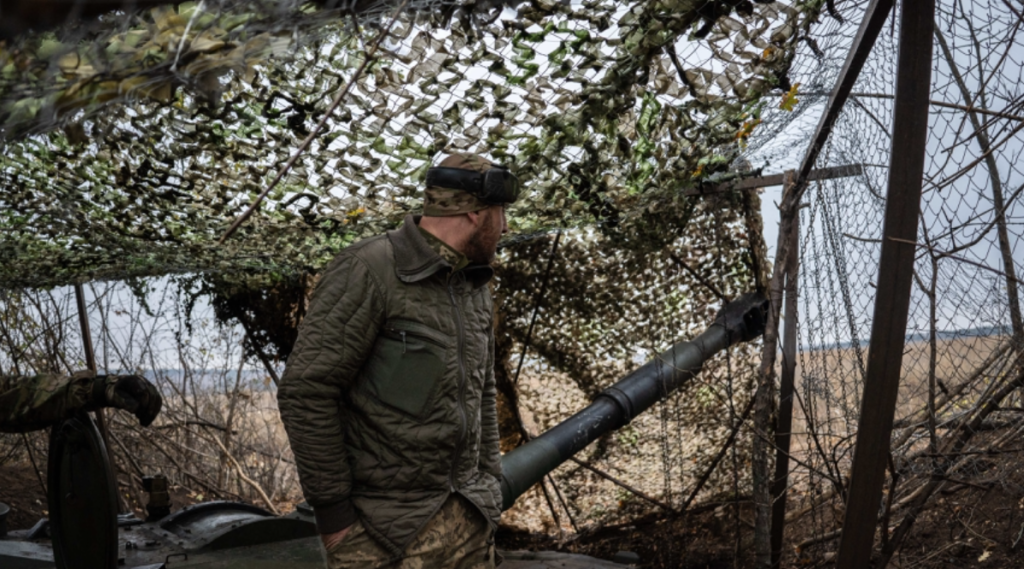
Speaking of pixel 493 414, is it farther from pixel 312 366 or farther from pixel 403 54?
pixel 403 54

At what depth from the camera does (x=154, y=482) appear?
5410 mm

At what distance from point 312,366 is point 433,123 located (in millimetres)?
1284

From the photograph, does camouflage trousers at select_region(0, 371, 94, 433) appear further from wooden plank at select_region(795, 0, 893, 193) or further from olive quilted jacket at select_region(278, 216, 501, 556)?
wooden plank at select_region(795, 0, 893, 193)

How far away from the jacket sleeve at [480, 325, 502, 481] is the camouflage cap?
0.49m

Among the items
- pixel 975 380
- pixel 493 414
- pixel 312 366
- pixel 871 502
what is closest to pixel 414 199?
pixel 493 414

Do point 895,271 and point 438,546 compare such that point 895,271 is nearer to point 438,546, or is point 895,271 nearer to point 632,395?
point 438,546

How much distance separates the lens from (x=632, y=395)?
5719 mm

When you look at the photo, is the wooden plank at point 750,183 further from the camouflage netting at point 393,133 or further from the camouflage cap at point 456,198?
the camouflage cap at point 456,198

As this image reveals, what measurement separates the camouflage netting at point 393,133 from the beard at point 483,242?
0.62 meters

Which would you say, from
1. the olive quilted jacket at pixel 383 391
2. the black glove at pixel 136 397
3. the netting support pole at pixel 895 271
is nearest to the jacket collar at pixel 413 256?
the olive quilted jacket at pixel 383 391

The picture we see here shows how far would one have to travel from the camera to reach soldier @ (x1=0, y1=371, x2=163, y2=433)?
14.1ft

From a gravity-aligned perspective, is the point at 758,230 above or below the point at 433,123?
above

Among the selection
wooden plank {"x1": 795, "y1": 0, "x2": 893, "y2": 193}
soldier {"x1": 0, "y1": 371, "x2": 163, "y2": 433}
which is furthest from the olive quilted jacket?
soldier {"x1": 0, "y1": 371, "x2": 163, "y2": 433}

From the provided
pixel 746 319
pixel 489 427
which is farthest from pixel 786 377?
pixel 489 427
